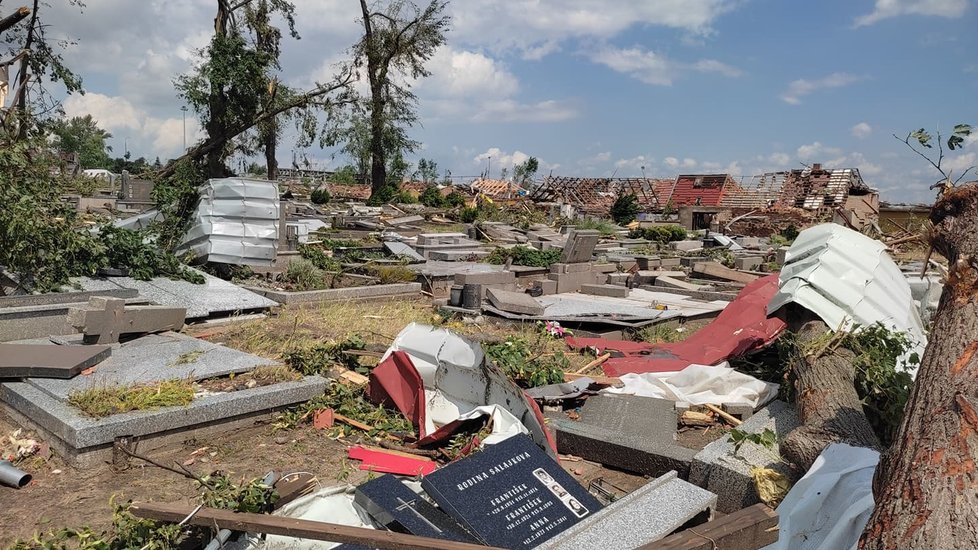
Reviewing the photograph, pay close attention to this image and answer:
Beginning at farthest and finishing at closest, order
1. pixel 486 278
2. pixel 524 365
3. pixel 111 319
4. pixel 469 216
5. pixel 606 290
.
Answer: pixel 469 216 < pixel 606 290 < pixel 486 278 < pixel 524 365 < pixel 111 319

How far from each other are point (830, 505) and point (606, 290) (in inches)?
362

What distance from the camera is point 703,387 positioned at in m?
6.77

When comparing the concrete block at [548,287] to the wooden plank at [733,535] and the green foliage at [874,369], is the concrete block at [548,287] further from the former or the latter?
the wooden plank at [733,535]

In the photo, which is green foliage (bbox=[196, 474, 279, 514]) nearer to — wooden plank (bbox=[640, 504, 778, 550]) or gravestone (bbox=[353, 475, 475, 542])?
gravestone (bbox=[353, 475, 475, 542])

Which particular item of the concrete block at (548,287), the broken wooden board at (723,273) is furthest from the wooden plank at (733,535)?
the broken wooden board at (723,273)

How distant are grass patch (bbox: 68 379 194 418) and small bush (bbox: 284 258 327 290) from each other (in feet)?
17.9

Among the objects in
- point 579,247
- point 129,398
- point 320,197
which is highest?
point 320,197

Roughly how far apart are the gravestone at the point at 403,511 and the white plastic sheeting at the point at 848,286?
4810 millimetres

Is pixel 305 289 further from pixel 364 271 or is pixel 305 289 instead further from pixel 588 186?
pixel 588 186

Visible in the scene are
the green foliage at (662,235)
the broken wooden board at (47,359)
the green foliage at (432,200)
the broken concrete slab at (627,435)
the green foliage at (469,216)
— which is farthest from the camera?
the green foliage at (432,200)

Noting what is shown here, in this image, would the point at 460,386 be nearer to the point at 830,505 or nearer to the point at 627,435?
the point at 627,435

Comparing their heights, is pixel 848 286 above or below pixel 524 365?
above

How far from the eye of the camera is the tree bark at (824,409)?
14.2ft

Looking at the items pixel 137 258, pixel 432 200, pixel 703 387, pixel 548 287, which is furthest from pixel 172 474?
pixel 432 200
